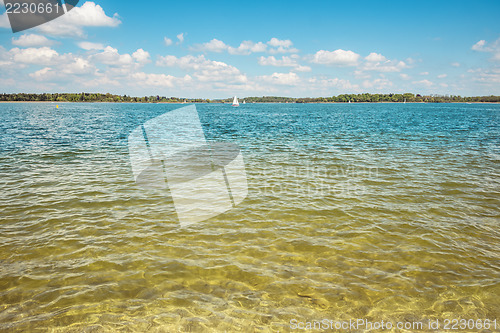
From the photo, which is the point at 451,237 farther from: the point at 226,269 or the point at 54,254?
the point at 54,254

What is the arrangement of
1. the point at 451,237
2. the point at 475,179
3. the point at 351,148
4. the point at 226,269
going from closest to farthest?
the point at 226,269 → the point at 451,237 → the point at 475,179 → the point at 351,148

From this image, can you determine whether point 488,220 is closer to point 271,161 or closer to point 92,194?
point 271,161

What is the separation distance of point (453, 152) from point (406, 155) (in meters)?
5.08

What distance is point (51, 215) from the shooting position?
30.9 feet

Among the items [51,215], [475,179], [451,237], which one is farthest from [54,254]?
[475,179]

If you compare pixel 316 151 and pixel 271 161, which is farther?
pixel 316 151

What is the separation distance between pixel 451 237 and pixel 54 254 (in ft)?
36.8

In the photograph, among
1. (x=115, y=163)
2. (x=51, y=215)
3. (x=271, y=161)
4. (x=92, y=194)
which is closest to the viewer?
(x=51, y=215)

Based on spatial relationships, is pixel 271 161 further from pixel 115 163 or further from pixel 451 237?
pixel 451 237

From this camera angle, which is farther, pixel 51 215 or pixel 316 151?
pixel 316 151

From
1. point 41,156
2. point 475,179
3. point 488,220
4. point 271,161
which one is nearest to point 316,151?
point 271,161

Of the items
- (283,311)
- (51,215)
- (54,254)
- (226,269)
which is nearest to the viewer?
(283,311)

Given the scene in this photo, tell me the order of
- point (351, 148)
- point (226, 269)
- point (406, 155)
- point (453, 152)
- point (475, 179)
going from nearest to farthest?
point (226, 269) → point (475, 179) → point (406, 155) → point (453, 152) → point (351, 148)

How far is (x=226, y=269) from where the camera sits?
651 centimetres
